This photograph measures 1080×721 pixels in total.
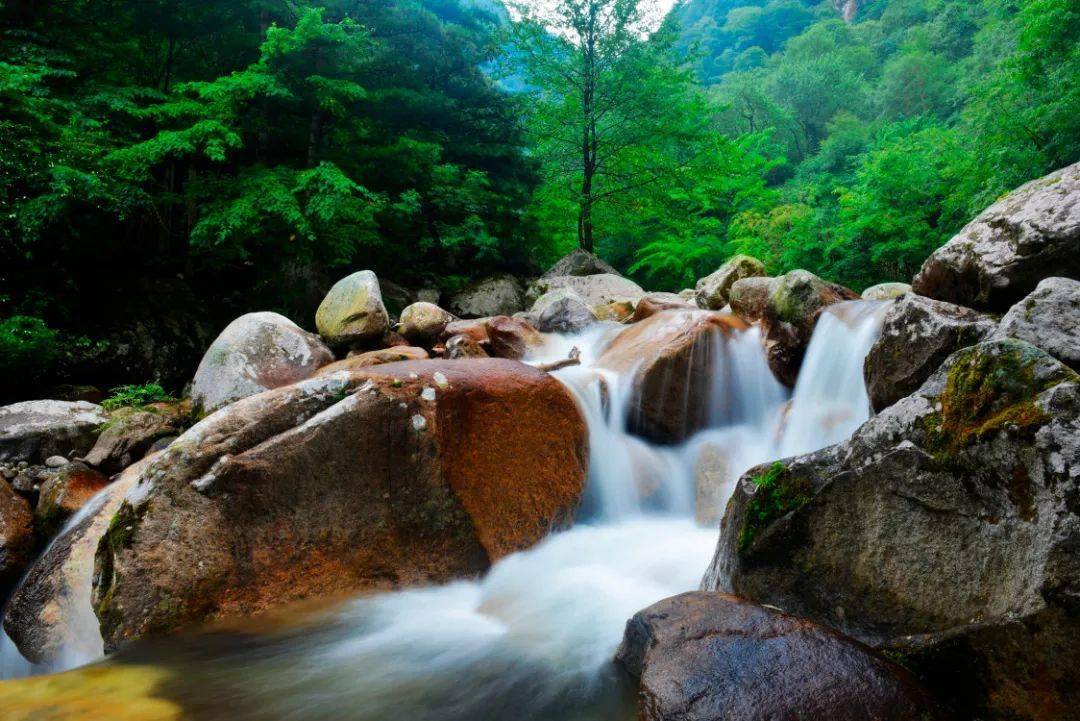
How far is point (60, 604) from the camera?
389 cm

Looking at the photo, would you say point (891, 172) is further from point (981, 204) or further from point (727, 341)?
point (727, 341)

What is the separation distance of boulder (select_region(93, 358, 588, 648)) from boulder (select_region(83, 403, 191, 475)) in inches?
109

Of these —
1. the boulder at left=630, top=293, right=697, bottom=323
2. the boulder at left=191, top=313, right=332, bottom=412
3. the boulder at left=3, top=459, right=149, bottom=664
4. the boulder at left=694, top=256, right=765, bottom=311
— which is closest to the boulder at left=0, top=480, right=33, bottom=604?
the boulder at left=3, top=459, right=149, bottom=664

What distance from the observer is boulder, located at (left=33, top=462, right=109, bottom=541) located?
16.4 feet

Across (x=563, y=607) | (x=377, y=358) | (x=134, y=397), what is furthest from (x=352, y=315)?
(x=563, y=607)

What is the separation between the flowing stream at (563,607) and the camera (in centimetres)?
289

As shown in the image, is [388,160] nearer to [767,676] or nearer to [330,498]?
[330,498]

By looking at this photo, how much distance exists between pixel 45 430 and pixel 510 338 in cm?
575

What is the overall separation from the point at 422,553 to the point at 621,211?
14.1 meters

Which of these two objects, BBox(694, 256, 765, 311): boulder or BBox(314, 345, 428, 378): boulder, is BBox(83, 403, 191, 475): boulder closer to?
BBox(314, 345, 428, 378): boulder

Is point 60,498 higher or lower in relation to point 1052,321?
lower

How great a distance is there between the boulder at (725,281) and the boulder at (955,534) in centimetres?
721

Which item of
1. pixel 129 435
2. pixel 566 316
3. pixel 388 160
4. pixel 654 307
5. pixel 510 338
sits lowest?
pixel 129 435

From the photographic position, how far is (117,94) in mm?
8188
